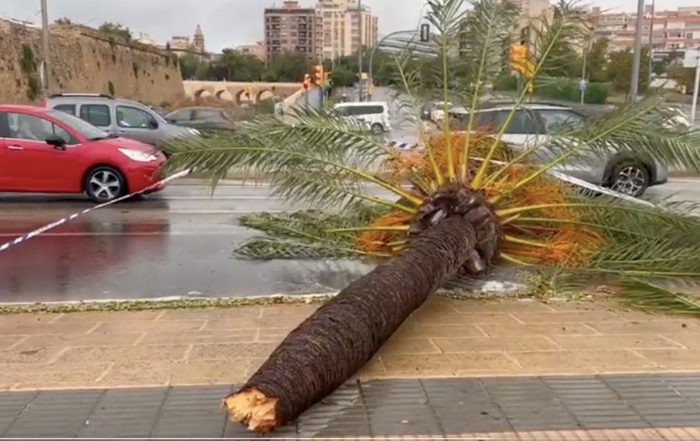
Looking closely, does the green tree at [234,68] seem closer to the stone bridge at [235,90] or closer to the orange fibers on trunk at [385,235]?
the stone bridge at [235,90]

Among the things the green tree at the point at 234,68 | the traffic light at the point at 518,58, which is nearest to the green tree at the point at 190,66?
the green tree at the point at 234,68

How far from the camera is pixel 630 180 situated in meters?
13.2

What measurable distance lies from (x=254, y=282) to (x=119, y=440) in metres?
3.69

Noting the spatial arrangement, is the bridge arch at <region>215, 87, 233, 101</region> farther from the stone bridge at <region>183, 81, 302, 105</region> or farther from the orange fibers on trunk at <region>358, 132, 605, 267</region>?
the orange fibers on trunk at <region>358, 132, 605, 267</region>

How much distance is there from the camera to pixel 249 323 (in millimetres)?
5434

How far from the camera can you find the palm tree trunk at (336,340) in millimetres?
3490

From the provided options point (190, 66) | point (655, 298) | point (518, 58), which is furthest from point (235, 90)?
point (655, 298)

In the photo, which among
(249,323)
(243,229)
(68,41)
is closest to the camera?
(249,323)

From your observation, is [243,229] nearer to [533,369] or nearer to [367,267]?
[367,267]

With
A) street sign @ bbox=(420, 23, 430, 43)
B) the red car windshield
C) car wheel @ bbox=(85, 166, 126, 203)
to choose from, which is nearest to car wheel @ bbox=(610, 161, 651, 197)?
street sign @ bbox=(420, 23, 430, 43)

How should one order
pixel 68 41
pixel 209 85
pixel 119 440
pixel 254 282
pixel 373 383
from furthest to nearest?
1. pixel 209 85
2. pixel 68 41
3. pixel 254 282
4. pixel 373 383
5. pixel 119 440

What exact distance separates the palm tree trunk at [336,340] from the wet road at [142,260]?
5.44 feet

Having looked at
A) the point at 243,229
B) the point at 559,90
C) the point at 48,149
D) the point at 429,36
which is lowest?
the point at 243,229

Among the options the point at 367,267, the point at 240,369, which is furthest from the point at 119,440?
the point at 367,267
